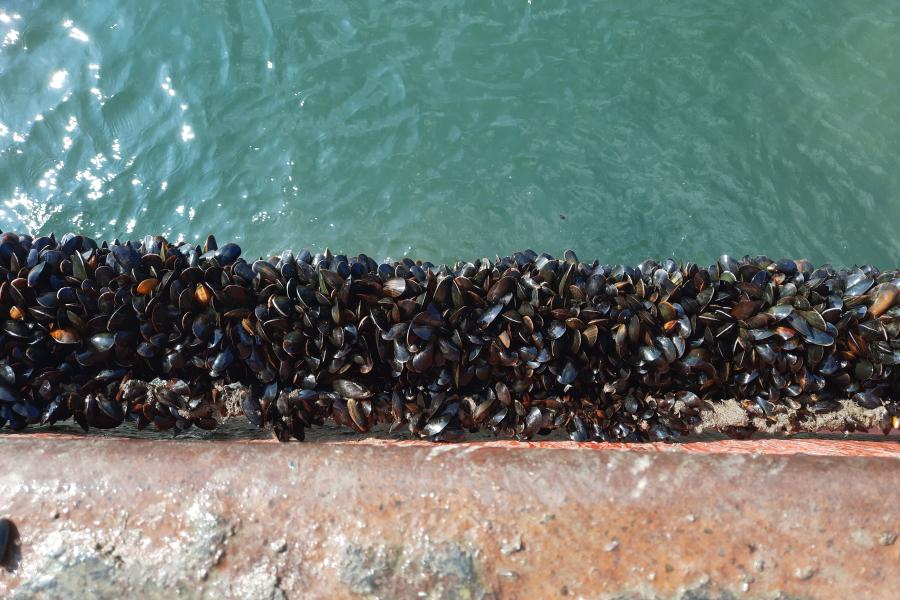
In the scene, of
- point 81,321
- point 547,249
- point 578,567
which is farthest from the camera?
point 547,249

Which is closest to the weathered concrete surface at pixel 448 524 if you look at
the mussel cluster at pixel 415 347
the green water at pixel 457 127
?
the mussel cluster at pixel 415 347

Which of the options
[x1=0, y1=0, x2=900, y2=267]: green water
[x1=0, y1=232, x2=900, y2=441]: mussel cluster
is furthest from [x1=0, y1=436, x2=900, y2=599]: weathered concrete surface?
[x1=0, y1=0, x2=900, y2=267]: green water

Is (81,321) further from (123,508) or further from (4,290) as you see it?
(123,508)

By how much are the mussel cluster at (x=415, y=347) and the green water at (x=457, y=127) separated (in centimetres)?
306

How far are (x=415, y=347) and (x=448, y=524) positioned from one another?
1412 millimetres

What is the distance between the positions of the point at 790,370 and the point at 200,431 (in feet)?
11.8

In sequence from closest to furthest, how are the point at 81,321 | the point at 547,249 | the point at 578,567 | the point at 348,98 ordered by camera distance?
the point at 578,567, the point at 81,321, the point at 547,249, the point at 348,98

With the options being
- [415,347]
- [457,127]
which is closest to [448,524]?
[415,347]

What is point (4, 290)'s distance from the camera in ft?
13.4

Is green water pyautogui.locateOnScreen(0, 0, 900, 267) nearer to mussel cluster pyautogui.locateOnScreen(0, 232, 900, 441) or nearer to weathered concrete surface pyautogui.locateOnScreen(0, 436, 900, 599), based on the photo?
mussel cluster pyautogui.locateOnScreen(0, 232, 900, 441)

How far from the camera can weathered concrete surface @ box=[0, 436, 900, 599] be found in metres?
2.62

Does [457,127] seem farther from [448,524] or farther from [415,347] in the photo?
[448,524]

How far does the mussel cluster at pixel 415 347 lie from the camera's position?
4.06 m

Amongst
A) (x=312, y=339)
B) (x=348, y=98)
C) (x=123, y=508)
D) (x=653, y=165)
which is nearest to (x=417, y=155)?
(x=348, y=98)
